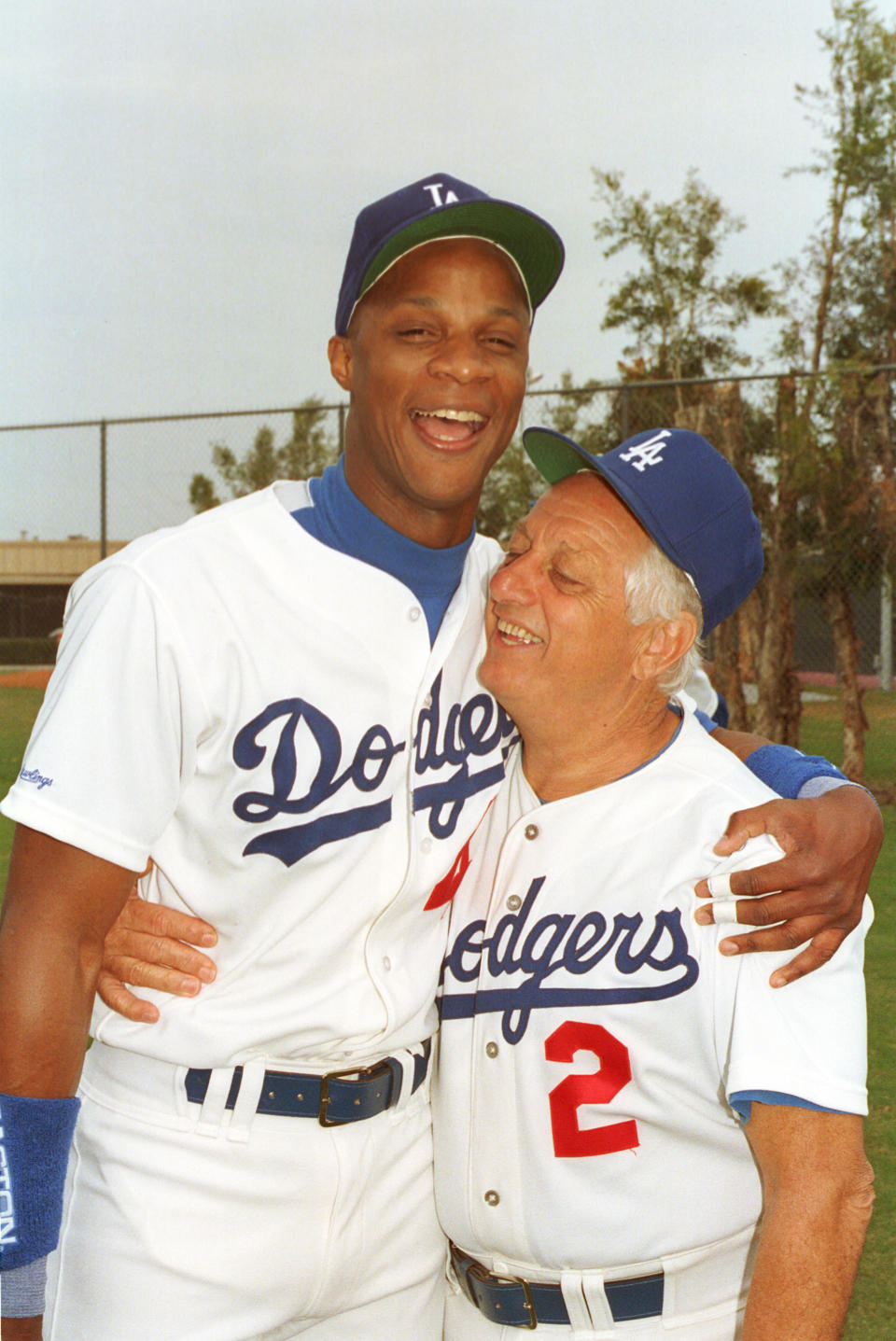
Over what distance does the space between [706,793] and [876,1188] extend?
95.3 inches

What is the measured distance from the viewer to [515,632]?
7.61 ft

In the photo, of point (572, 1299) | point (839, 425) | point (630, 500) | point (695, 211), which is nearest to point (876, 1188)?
point (572, 1299)

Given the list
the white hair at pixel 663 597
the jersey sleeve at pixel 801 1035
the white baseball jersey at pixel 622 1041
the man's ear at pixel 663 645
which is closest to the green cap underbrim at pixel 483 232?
the white hair at pixel 663 597

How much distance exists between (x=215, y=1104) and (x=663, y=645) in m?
1.05

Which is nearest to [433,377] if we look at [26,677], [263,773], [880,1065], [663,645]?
[663,645]

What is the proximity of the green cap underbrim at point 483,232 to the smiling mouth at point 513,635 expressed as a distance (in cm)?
62

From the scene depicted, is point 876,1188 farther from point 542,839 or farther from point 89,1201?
point 89,1201

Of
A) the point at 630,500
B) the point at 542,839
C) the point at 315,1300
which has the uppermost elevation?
the point at 630,500

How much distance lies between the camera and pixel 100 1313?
6.63ft

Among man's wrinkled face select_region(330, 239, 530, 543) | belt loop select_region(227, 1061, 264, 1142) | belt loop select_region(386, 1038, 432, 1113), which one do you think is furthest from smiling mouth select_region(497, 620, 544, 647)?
belt loop select_region(227, 1061, 264, 1142)

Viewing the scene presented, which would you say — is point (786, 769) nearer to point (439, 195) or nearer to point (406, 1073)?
point (406, 1073)

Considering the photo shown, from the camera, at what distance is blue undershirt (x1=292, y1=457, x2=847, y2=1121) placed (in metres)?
2.24

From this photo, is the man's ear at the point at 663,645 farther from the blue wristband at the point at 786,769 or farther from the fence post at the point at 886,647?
the fence post at the point at 886,647

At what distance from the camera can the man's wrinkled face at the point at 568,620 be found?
227 cm
